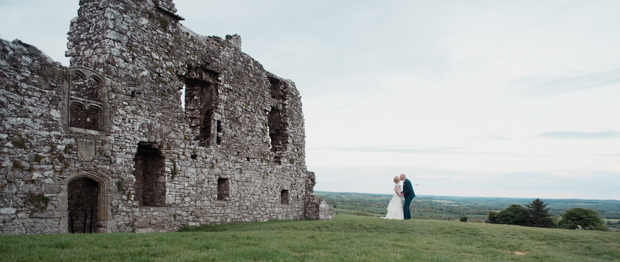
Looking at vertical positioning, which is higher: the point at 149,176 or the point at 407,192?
the point at 149,176

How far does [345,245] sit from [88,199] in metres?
9.29

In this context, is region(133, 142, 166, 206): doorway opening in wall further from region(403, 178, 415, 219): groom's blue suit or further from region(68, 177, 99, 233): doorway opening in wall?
region(403, 178, 415, 219): groom's blue suit

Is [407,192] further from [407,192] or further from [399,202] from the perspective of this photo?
[399,202]

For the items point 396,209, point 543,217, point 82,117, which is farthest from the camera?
point 543,217

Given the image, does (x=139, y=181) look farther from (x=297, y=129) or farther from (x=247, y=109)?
(x=297, y=129)

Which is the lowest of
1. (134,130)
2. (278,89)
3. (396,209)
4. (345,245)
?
(345,245)

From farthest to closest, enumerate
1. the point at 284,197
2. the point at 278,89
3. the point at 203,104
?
the point at 278,89 → the point at 284,197 → the point at 203,104

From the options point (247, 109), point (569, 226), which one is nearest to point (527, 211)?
point (569, 226)

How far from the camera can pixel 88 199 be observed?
1455 cm

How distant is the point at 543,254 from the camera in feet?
36.1

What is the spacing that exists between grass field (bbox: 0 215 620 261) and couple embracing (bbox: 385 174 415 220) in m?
1.79

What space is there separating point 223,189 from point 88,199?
5.89m

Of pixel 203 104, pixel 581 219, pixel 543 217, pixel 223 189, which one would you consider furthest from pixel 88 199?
pixel 543 217

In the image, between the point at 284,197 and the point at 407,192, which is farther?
the point at 284,197
